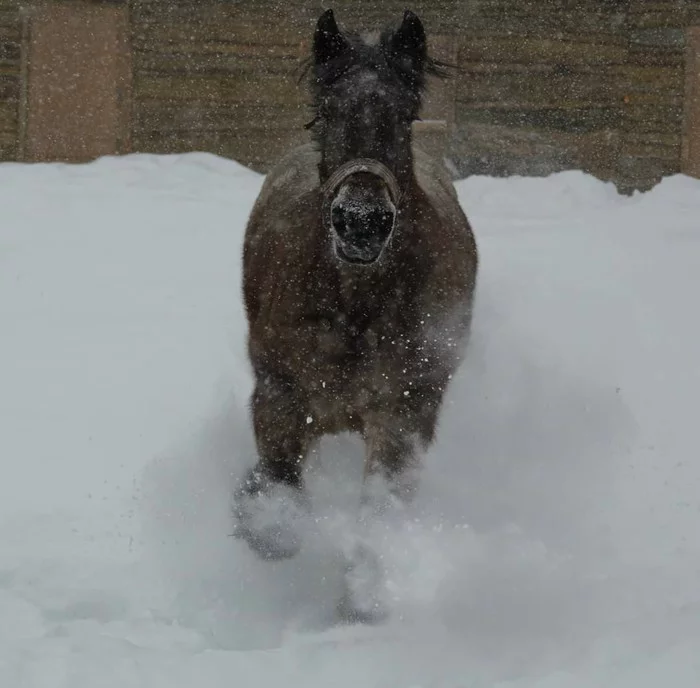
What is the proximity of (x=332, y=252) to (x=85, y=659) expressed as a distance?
1840 mm

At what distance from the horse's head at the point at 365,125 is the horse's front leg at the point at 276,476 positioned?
0.81 meters

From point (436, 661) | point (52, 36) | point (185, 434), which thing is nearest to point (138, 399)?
point (185, 434)

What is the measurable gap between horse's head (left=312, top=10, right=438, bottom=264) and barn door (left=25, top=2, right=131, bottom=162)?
7579 millimetres

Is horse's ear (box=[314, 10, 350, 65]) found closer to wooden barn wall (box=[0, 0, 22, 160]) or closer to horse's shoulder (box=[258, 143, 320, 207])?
horse's shoulder (box=[258, 143, 320, 207])

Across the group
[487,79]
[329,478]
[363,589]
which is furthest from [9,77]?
[363,589]

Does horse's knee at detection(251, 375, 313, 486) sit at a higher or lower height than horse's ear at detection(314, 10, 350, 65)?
lower

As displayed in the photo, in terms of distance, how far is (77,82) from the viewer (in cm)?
1120

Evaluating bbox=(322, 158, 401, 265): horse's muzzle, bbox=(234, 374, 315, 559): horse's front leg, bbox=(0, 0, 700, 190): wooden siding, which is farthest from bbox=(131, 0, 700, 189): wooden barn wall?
bbox=(322, 158, 401, 265): horse's muzzle

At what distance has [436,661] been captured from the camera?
3.06 meters

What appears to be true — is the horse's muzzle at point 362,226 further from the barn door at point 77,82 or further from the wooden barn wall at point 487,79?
the barn door at point 77,82

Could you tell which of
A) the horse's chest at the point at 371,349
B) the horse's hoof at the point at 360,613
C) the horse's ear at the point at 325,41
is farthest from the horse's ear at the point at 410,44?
the horse's hoof at the point at 360,613

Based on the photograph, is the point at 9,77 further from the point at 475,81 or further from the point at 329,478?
the point at 329,478

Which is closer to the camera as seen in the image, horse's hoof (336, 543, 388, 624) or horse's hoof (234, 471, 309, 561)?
horse's hoof (336, 543, 388, 624)

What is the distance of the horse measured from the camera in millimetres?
3879
